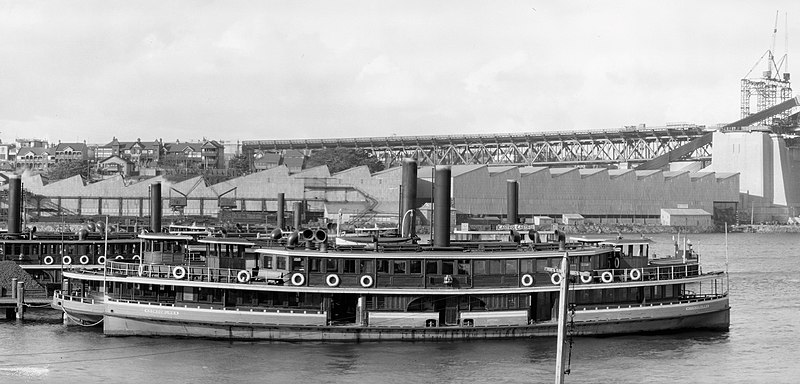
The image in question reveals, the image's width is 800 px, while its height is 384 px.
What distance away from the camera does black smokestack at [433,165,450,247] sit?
141 feet

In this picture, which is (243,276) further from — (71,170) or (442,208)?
(71,170)

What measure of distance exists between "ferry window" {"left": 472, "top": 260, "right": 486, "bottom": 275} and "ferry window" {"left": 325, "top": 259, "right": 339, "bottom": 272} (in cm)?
486

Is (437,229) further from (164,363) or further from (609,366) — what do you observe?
(164,363)

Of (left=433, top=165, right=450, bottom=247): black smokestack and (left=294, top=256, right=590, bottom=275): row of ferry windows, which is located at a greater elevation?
(left=433, top=165, right=450, bottom=247): black smokestack


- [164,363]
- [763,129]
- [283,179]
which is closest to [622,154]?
[763,129]

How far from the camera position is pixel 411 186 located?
4947 cm

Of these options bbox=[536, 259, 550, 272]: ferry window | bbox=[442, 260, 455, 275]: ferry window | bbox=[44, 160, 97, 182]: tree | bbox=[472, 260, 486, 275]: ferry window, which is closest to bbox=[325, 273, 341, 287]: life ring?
bbox=[442, 260, 455, 275]: ferry window

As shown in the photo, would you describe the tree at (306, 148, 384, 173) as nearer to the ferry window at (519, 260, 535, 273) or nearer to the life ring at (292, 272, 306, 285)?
the ferry window at (519, 260, 535, 273)

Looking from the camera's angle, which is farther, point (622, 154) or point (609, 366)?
point (622, 154)

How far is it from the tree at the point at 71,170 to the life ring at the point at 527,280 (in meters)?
134

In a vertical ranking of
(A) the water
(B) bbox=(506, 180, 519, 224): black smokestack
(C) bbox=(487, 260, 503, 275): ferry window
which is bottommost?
(A) the water

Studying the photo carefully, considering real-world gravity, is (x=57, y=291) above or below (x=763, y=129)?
below

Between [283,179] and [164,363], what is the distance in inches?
3961

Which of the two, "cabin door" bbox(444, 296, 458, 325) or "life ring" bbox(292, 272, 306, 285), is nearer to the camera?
"life ring" bbox(292, 272, 306, 285)
